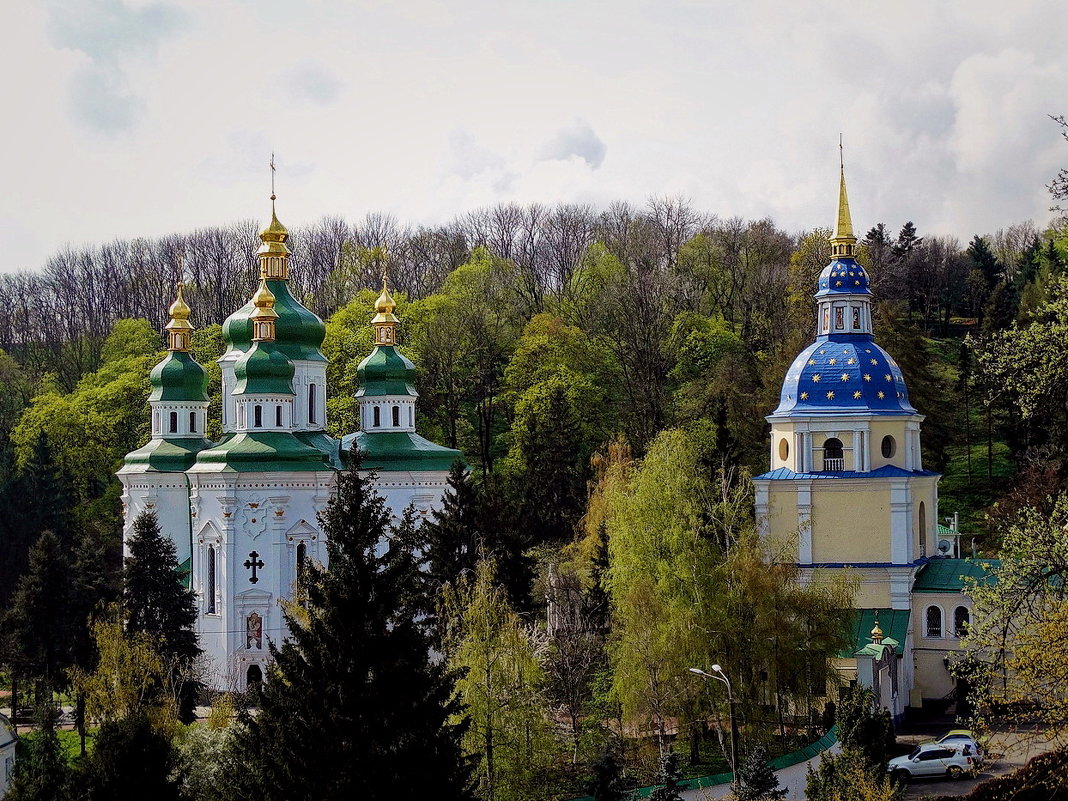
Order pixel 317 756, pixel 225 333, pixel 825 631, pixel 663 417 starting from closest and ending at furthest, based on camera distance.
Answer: pixel 317 756 < pixel 825 631 < pixel 225 333 < pixel 663 417

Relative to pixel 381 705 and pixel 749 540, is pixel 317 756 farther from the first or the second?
pixel 749 540

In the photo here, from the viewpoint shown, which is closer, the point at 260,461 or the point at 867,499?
the point at 867,499

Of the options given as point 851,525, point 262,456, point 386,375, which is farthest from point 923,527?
point 262,456

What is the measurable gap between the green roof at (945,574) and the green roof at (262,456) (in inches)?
603

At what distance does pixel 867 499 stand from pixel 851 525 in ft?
2.51

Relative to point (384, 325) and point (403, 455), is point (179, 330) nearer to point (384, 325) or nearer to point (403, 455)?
point (384, 325)

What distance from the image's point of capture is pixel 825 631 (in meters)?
30.1

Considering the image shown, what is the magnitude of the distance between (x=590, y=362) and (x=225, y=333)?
17.6 m

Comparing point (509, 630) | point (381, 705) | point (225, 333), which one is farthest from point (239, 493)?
point (381, 705)

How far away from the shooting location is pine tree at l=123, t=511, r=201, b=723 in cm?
3419

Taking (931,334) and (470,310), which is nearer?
(470,310)

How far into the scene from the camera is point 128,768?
74.3ft

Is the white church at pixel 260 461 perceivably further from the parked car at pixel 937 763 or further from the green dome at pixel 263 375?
the parked car at pixel 937 763

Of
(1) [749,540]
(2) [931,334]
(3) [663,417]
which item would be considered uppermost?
(2) [931,334]
